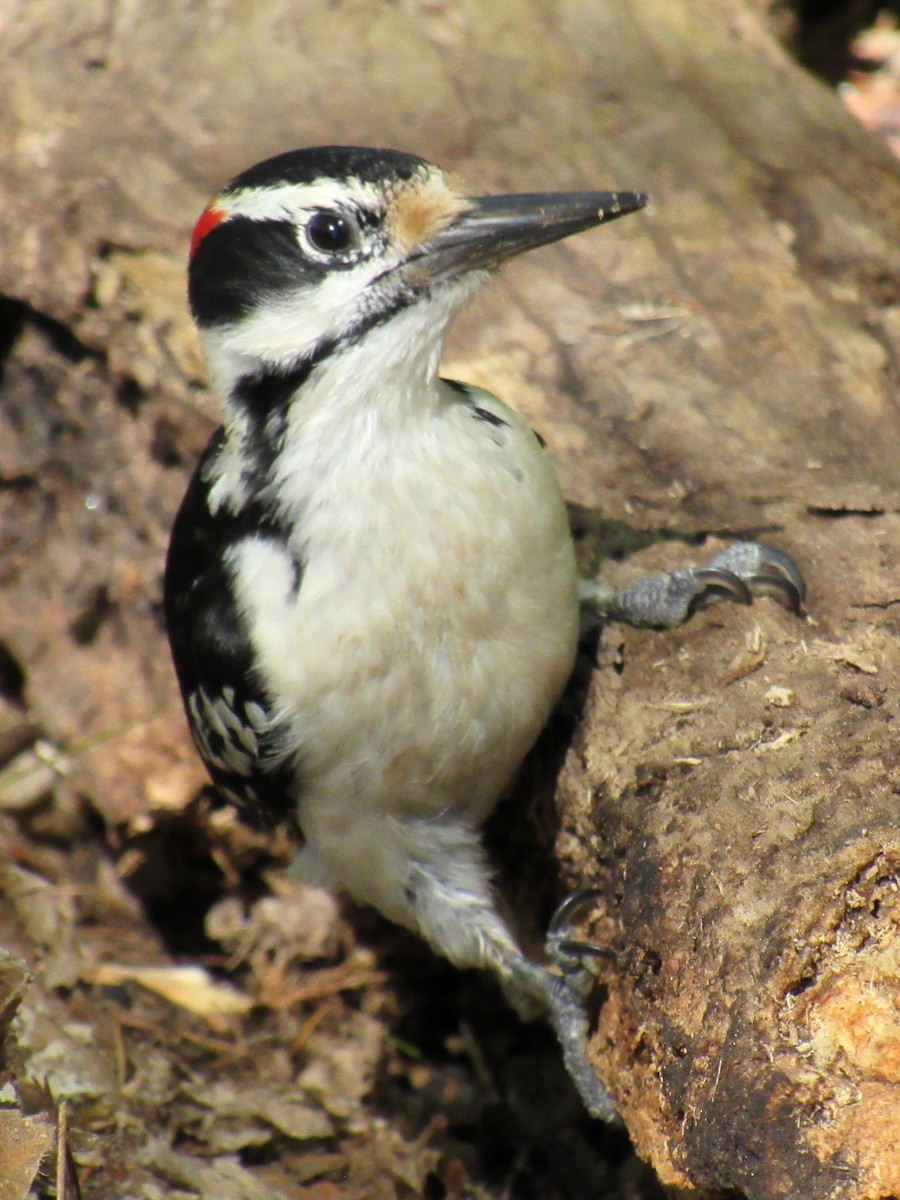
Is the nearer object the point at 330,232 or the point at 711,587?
the point at 330,232

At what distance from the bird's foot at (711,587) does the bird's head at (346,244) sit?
35.2 inches

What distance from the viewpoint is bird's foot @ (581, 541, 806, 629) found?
10.9 feet

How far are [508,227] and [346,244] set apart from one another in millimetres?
392

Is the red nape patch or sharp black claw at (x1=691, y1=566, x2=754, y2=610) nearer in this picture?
the red nape patch

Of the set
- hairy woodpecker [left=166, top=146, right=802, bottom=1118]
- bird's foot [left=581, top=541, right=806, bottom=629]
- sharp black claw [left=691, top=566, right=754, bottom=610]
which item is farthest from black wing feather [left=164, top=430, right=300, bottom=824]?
sharp black claw [left=691, top=566, right=754, bottom=610]

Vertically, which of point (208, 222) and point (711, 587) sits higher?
point (208, 222)

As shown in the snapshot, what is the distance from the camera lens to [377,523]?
10.2 feet

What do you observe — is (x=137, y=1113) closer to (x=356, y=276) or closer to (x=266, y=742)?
(x=266, y=742)

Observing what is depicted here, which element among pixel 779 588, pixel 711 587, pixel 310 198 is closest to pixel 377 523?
pixel 310 198

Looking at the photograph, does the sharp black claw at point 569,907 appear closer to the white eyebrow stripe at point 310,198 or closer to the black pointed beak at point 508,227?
the black pointed beak at point 508,227

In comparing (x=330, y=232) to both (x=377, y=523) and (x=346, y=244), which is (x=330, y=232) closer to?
(x=346, y=244)

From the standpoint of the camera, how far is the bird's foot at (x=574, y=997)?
3363mm

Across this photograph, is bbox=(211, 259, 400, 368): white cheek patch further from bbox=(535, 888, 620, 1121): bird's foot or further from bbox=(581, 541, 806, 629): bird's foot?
bbox=(535, 888, 620, 1121): bird's foot

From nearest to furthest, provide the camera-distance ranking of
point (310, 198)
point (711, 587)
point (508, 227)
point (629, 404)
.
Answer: point (310, 198) → point (508, 227) → point (711, 587) → point (629, 404)
